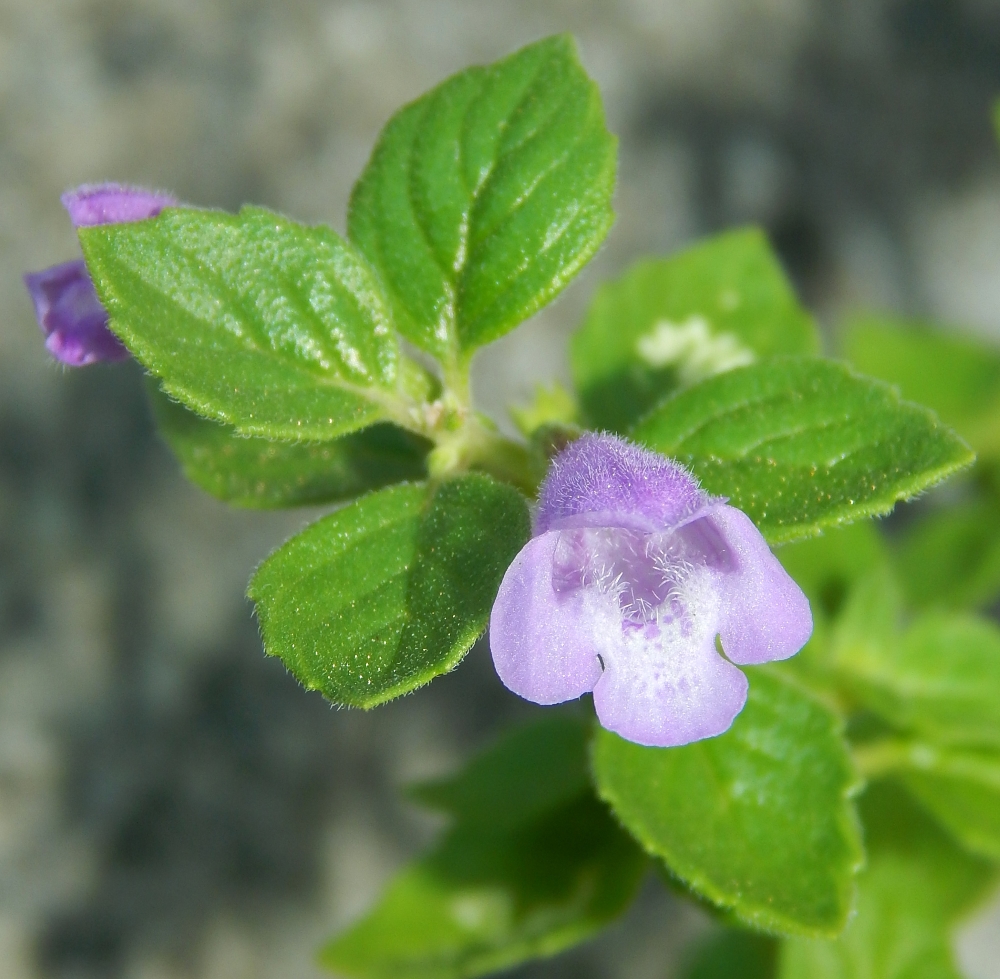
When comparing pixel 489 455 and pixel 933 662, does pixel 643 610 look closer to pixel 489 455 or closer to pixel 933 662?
pixel 489 455

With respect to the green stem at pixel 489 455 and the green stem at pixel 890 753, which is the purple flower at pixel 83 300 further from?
the green stem at pixel 890 753

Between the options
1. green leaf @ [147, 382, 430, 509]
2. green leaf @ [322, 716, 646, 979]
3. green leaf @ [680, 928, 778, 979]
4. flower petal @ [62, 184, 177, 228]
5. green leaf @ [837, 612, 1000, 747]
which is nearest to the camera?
flower petal @ [62, 184, 177, 228]

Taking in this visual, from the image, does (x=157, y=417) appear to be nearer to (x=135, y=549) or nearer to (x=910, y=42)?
(x=135, y=549)

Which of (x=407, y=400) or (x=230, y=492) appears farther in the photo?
(x=230, y=492)

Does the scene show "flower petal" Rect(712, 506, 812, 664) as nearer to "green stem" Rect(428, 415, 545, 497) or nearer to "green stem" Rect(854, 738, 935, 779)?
"green stem" Rect(428, 415, 545, 497)

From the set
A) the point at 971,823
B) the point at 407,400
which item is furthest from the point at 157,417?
the point at 971,823

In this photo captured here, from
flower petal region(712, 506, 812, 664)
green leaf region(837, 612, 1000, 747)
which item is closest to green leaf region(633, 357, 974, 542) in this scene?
flower petal region(712, 506, 812, 664)
